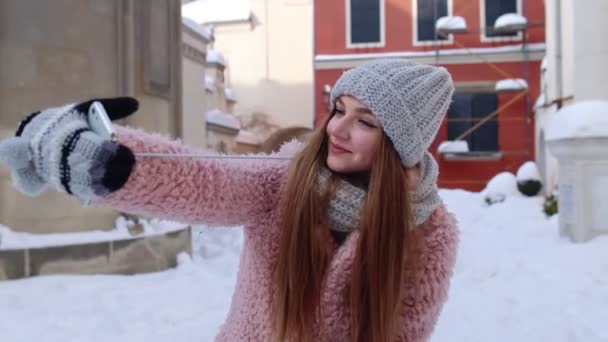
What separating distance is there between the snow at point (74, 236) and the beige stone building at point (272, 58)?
1575cm

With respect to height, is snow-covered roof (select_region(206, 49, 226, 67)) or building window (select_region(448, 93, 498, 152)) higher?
snow-covered roof (select_region(206, 49, 226, 67))

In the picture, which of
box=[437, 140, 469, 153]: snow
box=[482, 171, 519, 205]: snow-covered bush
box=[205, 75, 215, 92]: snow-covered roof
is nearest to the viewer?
box=[482, 171, 519, 205]: snow-covered bush

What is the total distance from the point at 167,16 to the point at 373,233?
5.21m

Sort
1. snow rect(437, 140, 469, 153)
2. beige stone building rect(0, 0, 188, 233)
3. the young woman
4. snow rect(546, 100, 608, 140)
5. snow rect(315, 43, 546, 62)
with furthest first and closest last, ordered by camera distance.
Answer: snow rect(315, 43, 546, 62)
snow rect(437, 140, 469, 153)
snow rect(546, 100, 608, 140)
beige stone building rect(0, 0, 188, 233)
the young woman

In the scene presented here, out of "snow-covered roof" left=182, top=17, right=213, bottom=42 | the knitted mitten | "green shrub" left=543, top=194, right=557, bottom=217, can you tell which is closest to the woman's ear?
the knitted mitten

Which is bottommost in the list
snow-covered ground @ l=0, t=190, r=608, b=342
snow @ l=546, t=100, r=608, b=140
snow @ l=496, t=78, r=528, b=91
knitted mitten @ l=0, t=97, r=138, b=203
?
snow-covered ground @ l=0, t=190, r=608, b=342

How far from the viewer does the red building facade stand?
52.7ft

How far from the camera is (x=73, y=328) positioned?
11.8 ft

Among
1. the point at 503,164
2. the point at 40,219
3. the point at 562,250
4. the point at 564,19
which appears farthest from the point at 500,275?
the point at 503,164

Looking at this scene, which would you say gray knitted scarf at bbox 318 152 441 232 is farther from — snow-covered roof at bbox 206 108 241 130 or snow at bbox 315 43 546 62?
snow at bbox 315 43 546 62

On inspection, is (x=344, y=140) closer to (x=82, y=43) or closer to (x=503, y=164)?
(x=82, y=43)

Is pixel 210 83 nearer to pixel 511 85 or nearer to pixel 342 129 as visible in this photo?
pixel 511 85

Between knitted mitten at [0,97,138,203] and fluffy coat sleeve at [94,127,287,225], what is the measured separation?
50mm

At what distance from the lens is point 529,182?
40.9ft
